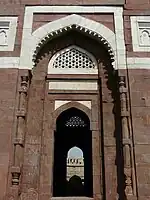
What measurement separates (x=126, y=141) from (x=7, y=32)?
4180mm

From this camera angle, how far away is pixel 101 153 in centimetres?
702

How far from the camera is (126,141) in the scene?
6582 millimetres

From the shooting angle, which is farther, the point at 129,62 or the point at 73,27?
the point at 73,27

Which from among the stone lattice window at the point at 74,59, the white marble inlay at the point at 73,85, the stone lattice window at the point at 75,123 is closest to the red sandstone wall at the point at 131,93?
the white marble inlay at the point at 73,85

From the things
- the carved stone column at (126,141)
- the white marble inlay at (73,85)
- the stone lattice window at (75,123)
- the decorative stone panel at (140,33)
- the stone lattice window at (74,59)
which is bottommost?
the carved stone column at (126,141)

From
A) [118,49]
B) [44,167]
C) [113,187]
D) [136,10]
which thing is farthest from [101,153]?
[136,10]

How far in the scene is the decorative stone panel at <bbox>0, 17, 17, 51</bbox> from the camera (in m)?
7.79

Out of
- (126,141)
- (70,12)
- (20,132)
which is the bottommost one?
(126,141)

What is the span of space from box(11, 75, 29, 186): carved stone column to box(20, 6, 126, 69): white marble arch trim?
61cm

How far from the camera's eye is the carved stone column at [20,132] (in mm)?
6309

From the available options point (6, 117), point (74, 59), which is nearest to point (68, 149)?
point (74, 59)

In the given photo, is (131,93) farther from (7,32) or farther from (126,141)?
(7,32)

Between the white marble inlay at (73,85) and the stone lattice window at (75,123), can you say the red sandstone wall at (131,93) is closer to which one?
the white marble inlay at (73,85)

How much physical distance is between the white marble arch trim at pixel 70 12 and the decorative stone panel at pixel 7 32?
0.28 m
